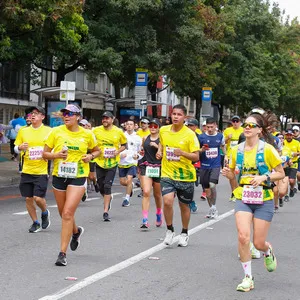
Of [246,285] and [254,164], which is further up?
[254,164]

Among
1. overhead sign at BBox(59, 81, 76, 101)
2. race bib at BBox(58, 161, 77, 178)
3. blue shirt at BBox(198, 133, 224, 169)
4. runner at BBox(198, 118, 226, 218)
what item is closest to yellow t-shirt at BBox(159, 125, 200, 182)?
race bib at BBox(58, 161, 77, 178)

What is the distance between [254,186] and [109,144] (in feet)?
20.0

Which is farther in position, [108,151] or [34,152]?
[108,151]

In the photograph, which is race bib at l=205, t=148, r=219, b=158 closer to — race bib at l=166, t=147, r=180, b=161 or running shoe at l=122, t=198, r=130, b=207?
running shoe at l=122, t=198, r=130, b=207

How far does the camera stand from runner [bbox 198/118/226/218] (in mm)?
13891

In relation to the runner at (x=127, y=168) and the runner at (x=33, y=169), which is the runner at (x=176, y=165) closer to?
the runner at (x=33, y=169)

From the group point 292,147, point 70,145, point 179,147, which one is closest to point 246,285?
point 70,145

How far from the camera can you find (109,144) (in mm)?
13273

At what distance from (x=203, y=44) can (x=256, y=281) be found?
27764mm

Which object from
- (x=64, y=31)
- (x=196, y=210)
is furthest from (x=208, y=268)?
(x=64, y=31)

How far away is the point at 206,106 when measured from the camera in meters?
40.7

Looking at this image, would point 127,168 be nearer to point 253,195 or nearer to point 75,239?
point 75,239

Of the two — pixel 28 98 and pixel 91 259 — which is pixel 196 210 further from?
pixel 28 98

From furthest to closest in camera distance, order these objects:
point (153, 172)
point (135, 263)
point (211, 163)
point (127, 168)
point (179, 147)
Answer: point (127, 168) < point (211, 163) < point (153, 172) < point (179, 147) < point (135, 263)
